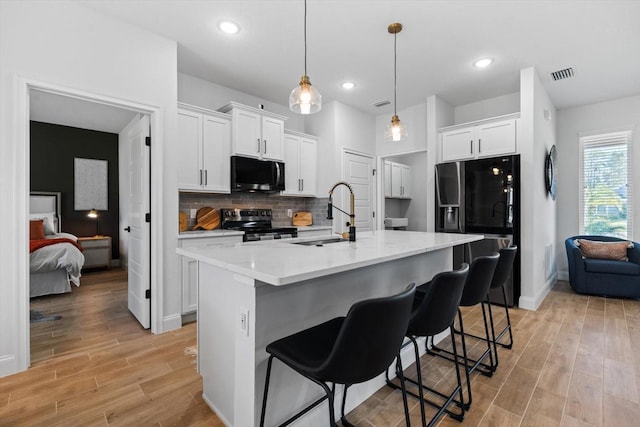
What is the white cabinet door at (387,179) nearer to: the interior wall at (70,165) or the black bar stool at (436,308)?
the black bar stool at (436,308)

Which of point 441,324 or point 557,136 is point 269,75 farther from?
point 557,136

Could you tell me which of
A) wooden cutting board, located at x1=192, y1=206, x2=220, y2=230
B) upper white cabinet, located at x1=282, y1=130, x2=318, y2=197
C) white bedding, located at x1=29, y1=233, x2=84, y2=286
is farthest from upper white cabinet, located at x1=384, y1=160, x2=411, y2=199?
white bedding, located at x1=29, y1=233, x2=84, y2=286

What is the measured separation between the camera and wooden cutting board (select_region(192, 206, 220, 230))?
3.83 metres

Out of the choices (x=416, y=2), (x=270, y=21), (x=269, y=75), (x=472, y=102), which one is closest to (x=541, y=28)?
(x=416, y=2)

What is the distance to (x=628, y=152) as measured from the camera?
178 inches

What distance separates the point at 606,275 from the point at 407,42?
3971 mm

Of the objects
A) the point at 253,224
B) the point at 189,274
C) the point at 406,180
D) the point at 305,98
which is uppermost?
the point at 305,98

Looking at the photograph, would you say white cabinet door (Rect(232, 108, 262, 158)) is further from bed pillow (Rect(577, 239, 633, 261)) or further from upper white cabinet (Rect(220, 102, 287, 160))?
bed pillow (Rect(577, 239, 633, 261))

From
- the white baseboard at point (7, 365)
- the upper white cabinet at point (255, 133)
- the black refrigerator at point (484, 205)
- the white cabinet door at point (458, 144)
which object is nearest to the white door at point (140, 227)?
the white baseboard at point (7, 365)

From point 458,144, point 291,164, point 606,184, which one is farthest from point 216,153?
point 606,184

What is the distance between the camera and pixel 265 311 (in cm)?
138

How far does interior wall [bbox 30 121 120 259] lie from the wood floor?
328 cm

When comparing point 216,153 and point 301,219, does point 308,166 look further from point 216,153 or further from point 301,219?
point 216,153

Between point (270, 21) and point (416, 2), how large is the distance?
1.26m
